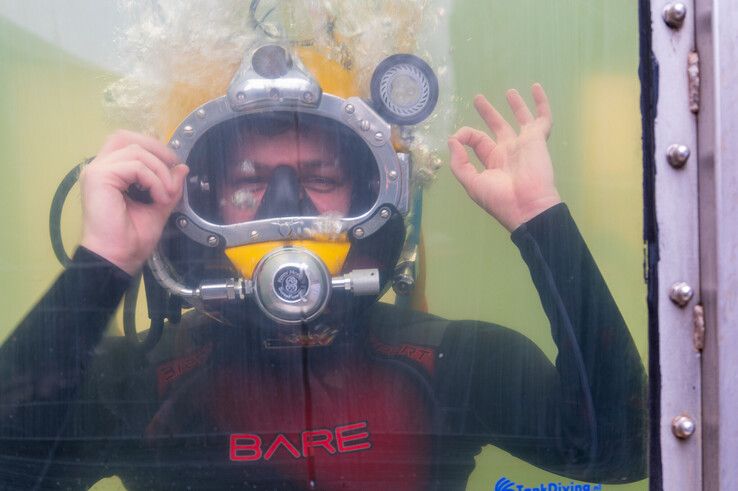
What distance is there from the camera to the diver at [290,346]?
103 centimetres

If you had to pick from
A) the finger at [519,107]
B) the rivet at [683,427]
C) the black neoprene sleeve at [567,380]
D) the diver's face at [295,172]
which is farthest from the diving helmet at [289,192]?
the rivet at [683,427]

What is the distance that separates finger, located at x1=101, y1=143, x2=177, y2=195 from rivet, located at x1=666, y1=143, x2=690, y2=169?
2.44 ft

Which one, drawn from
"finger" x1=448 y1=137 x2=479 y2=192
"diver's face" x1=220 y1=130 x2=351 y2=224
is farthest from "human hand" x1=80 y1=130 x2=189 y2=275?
"finger" x1=448 y1=137 x2=479 y2=192

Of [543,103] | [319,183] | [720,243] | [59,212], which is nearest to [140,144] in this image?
[59,212]

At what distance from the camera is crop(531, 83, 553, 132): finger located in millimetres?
1103

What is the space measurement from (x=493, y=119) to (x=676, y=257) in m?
0.34

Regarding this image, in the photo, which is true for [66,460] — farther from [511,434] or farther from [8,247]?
[511,434]

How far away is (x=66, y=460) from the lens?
1029 millimetres

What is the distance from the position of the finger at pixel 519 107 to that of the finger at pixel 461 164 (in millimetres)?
100

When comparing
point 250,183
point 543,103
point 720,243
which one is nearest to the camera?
point 720,243

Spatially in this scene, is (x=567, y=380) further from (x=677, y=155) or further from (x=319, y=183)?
(x=319, y=183)

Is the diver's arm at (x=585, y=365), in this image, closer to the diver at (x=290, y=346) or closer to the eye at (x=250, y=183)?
the diver at (x=290, y=346)

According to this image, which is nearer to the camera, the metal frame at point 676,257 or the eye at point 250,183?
the metal frame at point 676,257

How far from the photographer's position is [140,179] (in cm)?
108
